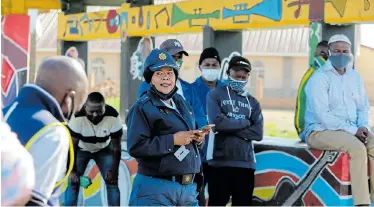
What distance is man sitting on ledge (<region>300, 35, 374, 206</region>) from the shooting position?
Result: 7.84 metres

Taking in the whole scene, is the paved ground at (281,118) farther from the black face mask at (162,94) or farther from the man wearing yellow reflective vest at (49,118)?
the man wearing yellow reflective vest at (49,118)

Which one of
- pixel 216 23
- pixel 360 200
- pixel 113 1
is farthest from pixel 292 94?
pixel 360 200

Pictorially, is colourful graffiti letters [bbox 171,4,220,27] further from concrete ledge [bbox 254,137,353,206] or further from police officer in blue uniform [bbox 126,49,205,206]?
police officer in blue uniform [bbox 126,49,205,206]

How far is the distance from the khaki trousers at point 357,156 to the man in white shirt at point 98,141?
8.44ft

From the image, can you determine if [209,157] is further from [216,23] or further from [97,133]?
A: [216,23]

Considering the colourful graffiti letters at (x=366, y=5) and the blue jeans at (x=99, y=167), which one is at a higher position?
the colourful graffiti letters at (x=366, y=5)

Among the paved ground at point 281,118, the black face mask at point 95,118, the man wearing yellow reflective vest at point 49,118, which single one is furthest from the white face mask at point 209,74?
the paved ground at point 281,118

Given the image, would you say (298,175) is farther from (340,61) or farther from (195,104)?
(195,104)

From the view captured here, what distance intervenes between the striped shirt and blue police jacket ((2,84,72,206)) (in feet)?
14.6

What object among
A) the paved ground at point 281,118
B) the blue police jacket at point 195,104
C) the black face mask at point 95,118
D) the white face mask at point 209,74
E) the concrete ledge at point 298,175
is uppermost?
the white face mask at point 209,74

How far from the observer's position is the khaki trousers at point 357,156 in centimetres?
781

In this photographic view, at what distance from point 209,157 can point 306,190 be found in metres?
1.25

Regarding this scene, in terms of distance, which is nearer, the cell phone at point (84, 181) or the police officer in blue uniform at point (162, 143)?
the police officer in blue uniform at point (162, 143)

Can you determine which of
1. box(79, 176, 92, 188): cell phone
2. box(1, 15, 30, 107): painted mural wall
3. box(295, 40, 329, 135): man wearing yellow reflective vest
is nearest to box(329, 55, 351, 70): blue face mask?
box(295, 40, 329, 135): man wearing yellow reflective vest
